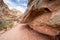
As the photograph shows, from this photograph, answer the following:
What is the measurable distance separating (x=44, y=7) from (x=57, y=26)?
51 centimetres

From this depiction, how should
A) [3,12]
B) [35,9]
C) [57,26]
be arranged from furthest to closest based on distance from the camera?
[3,12]
[35,9]
[57,26]

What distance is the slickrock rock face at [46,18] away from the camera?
2.18 metres

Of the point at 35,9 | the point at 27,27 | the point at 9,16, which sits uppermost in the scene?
the point at 35,9

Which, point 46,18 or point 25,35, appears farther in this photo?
point 25,35

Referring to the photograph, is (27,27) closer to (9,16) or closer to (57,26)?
(57,26)

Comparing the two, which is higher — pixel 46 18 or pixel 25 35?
pixel 46 18

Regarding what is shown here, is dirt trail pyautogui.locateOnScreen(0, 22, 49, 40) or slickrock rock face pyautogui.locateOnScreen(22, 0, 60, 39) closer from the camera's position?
slickrock rock face pyautogui.locateOnScreen(22, 0, 60, 39)

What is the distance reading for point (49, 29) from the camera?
228 cm

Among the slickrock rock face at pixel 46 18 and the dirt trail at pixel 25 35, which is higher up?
the slickrock rock face at pixel 46 18

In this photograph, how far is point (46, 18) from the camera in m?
2.37

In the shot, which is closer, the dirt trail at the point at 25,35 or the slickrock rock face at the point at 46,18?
the slickrock rock face at the point at 46,18

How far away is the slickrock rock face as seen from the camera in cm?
218

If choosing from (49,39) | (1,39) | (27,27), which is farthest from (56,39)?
(1,39)

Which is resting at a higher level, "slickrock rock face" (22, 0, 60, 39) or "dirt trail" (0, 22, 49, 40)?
"slickrock rock face" (22, 0, 60, 39)
